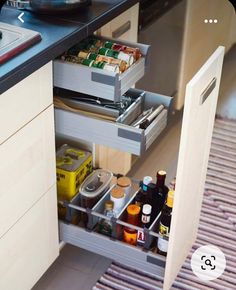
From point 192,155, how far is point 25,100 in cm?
49

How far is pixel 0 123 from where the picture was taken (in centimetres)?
127

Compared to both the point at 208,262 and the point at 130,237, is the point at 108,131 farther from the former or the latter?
the point at 208,262

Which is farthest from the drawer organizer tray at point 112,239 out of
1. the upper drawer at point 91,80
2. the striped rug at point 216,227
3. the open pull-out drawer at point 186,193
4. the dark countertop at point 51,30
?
the dark countertop at point 51,30

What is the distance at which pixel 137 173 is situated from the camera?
2357 mm

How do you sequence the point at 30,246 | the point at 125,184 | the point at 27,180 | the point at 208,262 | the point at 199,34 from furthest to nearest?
the point at 199,34 < the point at 208,262 < the point at 125,184 < the point at 30,246 < the point at 27,180

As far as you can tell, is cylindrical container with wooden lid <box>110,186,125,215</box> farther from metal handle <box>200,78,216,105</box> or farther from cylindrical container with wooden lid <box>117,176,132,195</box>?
metal handle <box>200,78,216,105</box>

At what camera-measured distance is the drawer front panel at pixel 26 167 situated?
136 centimetres

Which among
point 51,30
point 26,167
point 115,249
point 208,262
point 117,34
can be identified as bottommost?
point 208,262

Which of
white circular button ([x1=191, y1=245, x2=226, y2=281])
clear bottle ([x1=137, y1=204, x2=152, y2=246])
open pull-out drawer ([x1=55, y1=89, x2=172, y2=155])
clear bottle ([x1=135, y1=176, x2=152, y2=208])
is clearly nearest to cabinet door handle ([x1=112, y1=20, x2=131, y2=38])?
open pull-out drawer ([x1=55, y1=89, x2=172, y2=155])

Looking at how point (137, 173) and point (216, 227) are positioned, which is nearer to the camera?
point (216, 227)

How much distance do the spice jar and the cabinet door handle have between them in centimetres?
62

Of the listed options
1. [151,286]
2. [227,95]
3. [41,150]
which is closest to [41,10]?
[41,150]

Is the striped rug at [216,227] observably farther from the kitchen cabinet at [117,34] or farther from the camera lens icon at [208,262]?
the kitchen cabinet at [117,34]

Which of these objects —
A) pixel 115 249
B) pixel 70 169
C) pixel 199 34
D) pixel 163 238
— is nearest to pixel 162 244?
pixel 163 238
